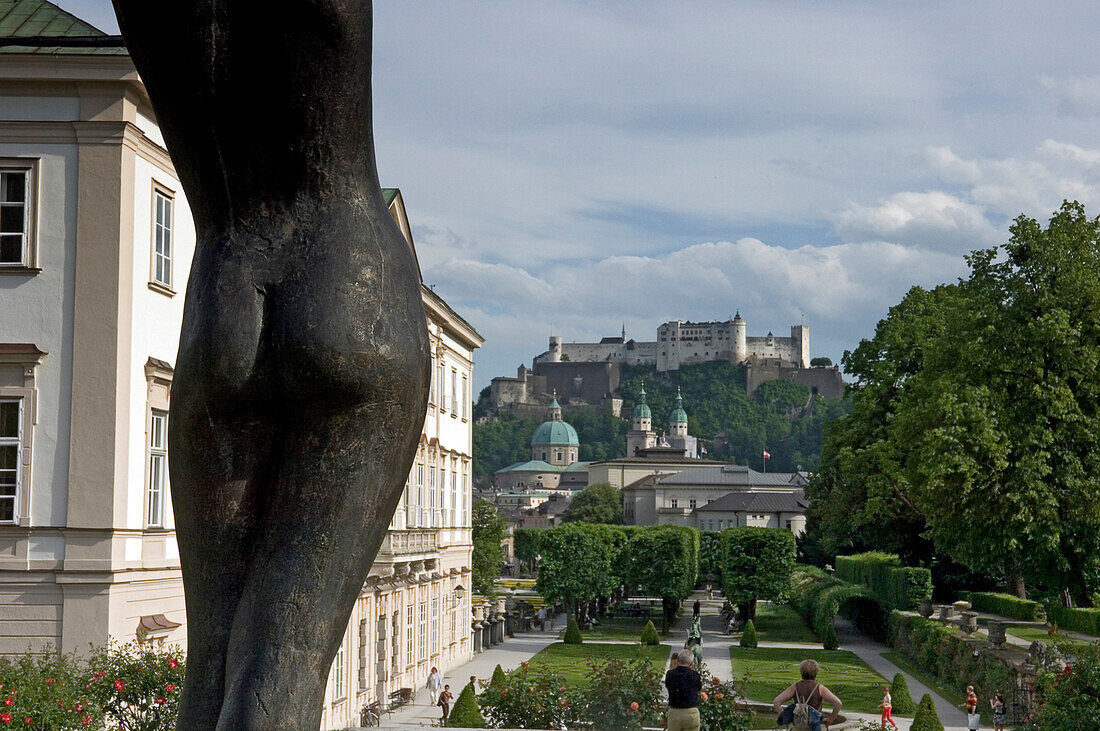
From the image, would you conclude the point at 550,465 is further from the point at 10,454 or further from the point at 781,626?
the point at 10,454

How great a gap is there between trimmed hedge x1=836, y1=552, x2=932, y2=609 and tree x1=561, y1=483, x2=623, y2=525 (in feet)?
176

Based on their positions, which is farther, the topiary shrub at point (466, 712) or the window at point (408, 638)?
the window at point (408, 638)

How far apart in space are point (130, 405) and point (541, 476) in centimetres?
14412

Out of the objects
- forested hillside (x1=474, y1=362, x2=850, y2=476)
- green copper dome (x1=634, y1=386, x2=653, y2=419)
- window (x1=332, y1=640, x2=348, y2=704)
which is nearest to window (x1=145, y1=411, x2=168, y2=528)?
window (x1=332, y1=640, x2=348, y2=704)

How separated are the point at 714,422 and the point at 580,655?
437ft

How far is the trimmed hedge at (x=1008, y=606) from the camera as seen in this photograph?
35344mm

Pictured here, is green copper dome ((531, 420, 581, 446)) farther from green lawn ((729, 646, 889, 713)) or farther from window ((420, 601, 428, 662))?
window ((420, 601, 428, 662))

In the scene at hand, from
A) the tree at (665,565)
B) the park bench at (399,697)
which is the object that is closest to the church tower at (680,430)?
the tree at (665,565)

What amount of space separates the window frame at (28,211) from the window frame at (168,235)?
145 cm

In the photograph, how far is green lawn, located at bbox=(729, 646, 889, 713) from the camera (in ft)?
95.6

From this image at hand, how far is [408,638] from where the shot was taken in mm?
33219

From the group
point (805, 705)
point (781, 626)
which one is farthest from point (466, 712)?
point (781, 626)

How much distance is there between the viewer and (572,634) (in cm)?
4609

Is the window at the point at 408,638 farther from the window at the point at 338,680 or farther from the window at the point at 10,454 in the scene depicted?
the window at the point at 10,454
